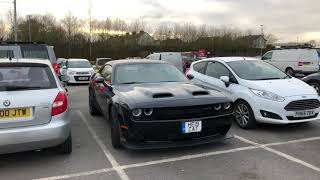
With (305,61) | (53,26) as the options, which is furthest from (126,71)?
(53,26)

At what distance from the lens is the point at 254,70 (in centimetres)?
920

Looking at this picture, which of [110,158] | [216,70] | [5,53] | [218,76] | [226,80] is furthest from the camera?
[5,53]

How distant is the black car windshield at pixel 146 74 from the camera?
25.3ft

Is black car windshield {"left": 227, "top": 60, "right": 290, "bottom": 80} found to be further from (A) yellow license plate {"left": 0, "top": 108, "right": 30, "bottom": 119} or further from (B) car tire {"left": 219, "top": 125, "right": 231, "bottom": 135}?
(A) yellow license plate {"left": 0, "top": 108, "right": 30, "bottom": 119}

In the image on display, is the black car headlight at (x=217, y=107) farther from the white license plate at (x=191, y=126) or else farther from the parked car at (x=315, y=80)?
the parked car at (x=315, y=80)

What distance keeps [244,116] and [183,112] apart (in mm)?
2630

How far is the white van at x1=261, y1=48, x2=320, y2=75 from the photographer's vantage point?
73.0 feet

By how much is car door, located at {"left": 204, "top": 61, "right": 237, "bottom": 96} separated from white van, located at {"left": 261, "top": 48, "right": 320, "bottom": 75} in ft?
45.7

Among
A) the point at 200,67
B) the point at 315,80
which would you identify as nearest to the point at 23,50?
the point at 200,67

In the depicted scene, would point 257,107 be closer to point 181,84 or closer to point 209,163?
point 181,84

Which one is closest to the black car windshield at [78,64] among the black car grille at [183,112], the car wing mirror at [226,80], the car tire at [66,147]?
the car wing mirror at [226,80]

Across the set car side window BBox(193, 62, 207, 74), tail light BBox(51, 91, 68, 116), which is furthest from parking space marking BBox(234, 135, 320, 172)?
tail light BBox(51, 91, 68, 116)

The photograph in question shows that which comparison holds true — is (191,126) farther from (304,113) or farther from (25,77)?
(304,113)

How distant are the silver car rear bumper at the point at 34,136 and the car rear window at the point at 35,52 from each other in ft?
22.0
